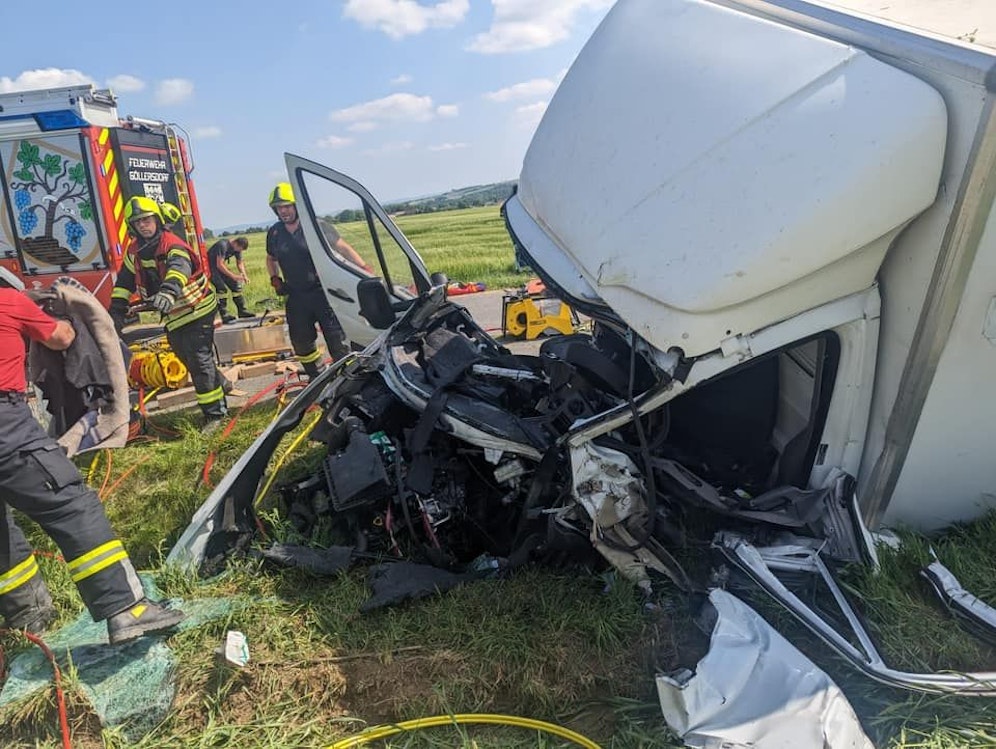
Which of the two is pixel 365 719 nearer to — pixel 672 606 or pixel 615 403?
pixel 672 606

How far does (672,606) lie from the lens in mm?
2602

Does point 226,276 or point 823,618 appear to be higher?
point 226,276

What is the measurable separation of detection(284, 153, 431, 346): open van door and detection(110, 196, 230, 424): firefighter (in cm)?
140

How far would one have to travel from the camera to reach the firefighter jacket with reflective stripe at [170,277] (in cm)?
514

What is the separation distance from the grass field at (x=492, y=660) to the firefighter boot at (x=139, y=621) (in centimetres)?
10

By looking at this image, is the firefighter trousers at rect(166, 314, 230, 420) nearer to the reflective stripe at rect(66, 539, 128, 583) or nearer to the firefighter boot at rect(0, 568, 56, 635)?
the firefighter boot at rect(0, 568, 56, 635)

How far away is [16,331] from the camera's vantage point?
286cm

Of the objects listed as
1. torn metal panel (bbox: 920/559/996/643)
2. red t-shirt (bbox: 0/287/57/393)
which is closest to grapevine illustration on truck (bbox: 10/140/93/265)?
red t-shirt (bbox: 0/287/57/393)

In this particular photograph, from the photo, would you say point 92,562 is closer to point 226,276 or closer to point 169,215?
point 169,215

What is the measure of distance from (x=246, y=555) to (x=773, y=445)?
2479 mm

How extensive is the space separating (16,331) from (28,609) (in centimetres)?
123

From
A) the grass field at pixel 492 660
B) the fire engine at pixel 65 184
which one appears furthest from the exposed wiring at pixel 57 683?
the fire engine at pixel 65 184

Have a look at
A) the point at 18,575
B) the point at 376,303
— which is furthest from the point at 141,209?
the point at 18,575

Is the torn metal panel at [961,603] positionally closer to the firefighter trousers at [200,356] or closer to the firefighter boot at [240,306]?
the firefighter trousers at [200,356]
